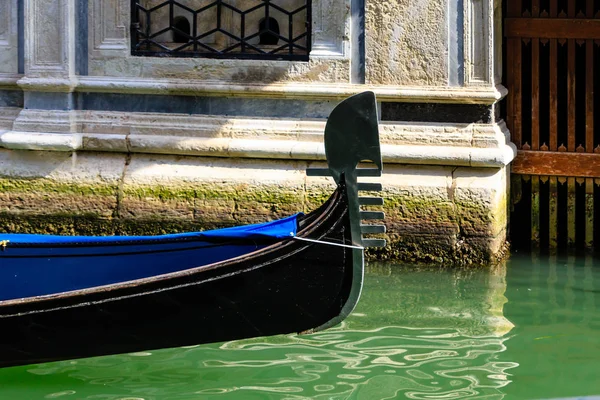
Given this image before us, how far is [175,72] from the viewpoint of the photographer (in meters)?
7.02

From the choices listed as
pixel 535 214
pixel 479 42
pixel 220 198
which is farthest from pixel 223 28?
pixel 535 214

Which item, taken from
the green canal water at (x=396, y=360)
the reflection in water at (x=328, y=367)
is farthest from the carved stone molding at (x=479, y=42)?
the reflection in water at (x=328, y=367)

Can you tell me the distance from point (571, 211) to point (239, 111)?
7.13 ft

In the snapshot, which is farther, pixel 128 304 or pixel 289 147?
pixel 289 147

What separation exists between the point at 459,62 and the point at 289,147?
43.3 inches

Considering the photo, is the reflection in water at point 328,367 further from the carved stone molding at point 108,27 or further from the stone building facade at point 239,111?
the carved stone molding at point 108,27


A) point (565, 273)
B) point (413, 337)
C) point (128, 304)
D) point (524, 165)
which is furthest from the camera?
point (524, 165)

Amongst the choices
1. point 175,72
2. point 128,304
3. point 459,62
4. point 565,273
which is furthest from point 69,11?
point 565,273

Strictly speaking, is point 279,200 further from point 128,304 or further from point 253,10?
point 128,304

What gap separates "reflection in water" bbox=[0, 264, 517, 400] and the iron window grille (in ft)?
6.18

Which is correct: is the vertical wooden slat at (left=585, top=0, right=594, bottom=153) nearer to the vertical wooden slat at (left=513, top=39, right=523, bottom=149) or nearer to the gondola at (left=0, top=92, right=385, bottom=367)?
the vertical wooden slat at (left=513, top=39, right=523, bottom=149)

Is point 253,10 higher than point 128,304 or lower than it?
higher

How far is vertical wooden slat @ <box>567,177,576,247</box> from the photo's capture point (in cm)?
734

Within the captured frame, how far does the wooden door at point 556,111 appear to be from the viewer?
7277 mm
